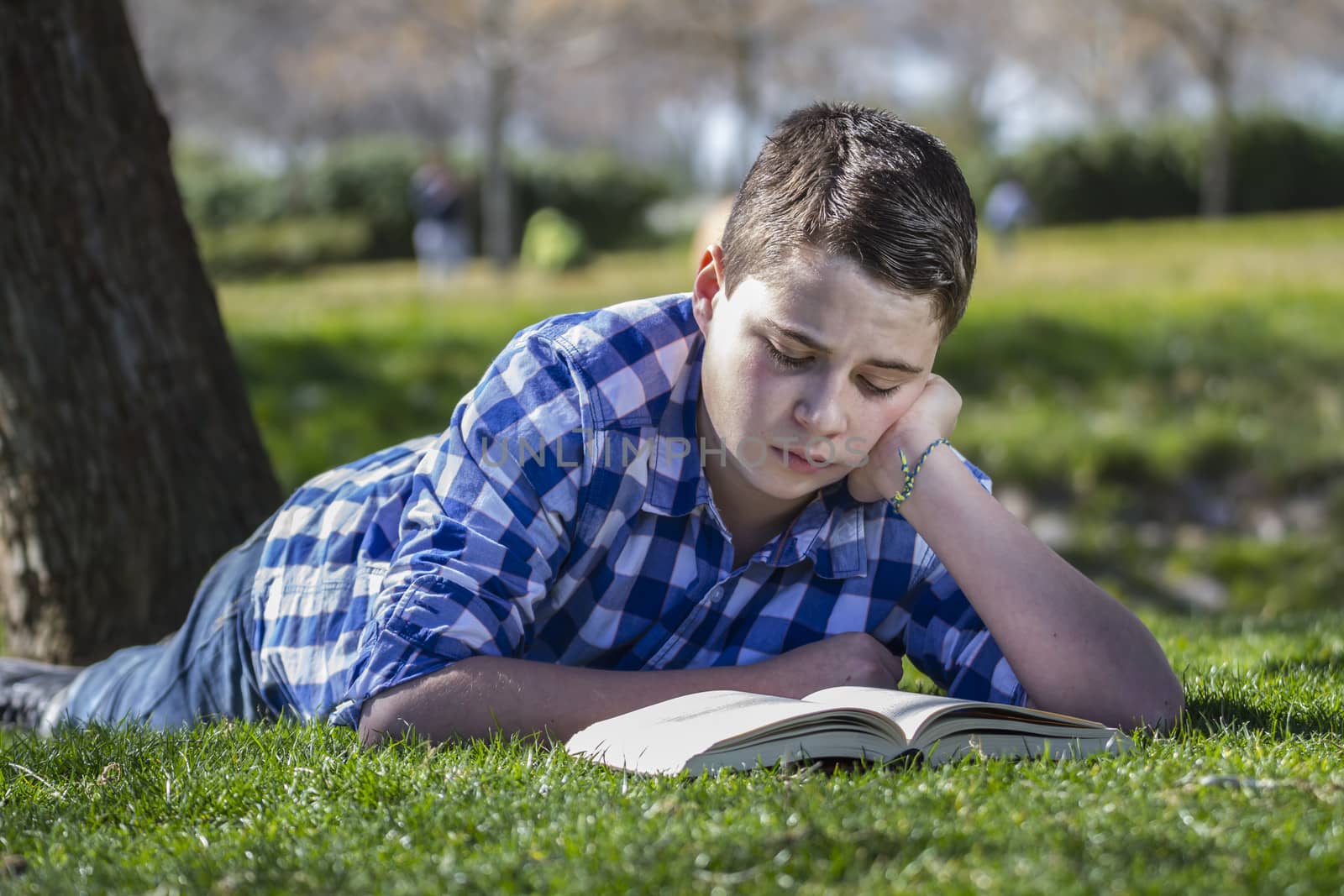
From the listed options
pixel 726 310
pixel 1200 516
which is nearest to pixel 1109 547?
pixel 1200 516

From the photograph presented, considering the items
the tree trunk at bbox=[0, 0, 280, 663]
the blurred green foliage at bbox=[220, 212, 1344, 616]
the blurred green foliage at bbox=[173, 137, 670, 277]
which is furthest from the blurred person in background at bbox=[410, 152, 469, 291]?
the tree trunk at bbox=[0, 0, 280, 663]

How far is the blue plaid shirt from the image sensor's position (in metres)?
2.69

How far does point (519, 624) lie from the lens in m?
2.73

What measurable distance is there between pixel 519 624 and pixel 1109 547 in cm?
601

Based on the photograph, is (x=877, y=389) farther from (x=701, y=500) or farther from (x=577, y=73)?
(x=577, y=73)

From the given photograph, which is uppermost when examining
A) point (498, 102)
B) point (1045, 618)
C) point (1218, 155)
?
point (498, 102)

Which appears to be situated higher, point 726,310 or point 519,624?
point 726,310

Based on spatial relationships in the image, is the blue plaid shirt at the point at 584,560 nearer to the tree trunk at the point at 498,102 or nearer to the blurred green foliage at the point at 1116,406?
the blurred green foliage at the point at 1116,406

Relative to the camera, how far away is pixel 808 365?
102 inches

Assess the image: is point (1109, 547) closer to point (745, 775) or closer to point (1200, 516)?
point (1200, 516)

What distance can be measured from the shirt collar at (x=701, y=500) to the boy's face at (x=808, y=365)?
0.35ft

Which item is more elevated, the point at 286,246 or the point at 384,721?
the point at 286,246

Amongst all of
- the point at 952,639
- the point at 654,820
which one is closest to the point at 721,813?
the point at 654,820

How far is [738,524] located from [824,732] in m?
0.71
